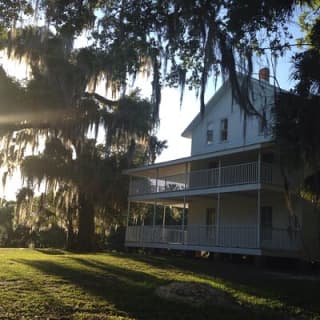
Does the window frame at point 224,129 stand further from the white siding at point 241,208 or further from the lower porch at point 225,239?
the lower porch at point 225,239

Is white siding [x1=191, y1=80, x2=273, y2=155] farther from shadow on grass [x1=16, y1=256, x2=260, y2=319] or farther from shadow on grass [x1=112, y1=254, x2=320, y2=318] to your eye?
shadow on grass [x1=16, y1=256, x2=260, y2=319]

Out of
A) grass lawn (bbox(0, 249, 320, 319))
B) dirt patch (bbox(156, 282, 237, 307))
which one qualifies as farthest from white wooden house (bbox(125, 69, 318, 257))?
dirt patch (bbox(156, 282, 237, 307))

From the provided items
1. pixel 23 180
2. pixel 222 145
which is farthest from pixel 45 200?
pixel 222 145

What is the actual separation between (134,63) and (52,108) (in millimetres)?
14925

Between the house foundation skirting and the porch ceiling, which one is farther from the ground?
the porch ceiling

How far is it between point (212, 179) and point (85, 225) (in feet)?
28.4

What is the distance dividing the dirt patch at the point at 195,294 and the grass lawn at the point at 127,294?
0.22 m

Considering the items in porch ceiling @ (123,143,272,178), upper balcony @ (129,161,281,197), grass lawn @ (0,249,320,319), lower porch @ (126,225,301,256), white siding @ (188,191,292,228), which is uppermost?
porch ceiling @ (123,143,272,178)

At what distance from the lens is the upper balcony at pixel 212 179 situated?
2119cm

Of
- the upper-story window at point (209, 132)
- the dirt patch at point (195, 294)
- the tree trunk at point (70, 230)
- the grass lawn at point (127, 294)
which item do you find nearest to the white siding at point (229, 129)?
the upper-story window at point (209, 132)

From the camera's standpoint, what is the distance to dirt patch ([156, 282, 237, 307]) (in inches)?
395

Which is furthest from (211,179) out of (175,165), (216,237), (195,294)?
(195,294)

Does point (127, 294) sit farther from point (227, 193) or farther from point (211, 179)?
point (211, 179)

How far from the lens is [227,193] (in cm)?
2284
